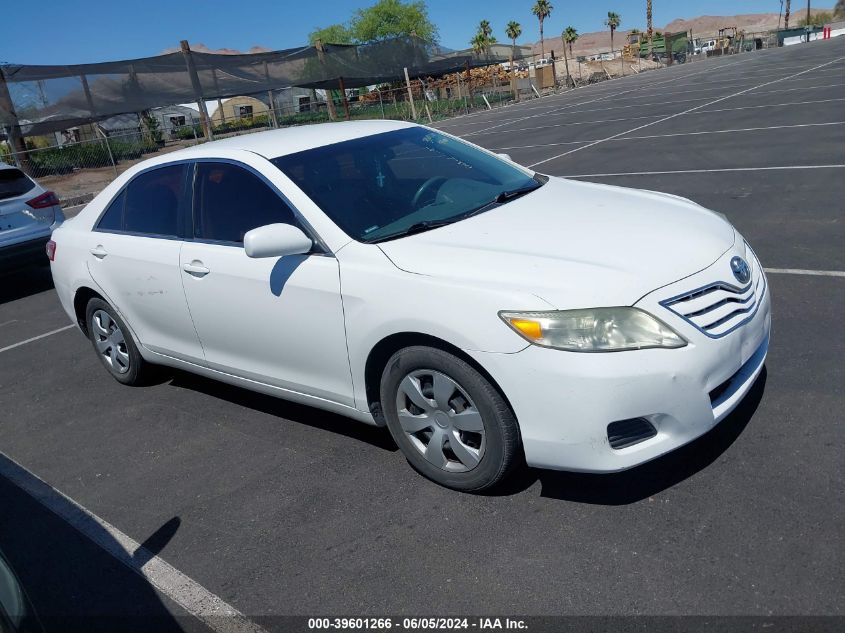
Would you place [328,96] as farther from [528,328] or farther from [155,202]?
[528,328]

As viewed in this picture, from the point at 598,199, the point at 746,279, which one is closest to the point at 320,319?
the point at 598,199

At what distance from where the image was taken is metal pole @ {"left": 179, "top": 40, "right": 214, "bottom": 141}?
69.8ft

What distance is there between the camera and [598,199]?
4141 millimetres

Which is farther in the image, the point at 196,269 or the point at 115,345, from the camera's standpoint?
the point at 115,345

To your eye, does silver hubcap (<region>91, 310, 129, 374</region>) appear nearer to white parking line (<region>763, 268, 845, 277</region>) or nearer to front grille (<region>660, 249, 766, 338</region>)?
front grille (<region>660, 249, 766, 338</region>)

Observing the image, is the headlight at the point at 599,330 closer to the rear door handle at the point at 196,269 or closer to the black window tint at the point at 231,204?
the black window tint at the point at 231,204

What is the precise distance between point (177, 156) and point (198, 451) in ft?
5.92

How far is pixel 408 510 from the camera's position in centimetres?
344

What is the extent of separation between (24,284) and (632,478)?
916 centimetres

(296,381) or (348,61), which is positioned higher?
(348,61)

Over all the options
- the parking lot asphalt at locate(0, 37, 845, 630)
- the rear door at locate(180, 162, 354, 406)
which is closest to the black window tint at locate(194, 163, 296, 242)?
the rear door at locate(180, 162, 354, 406)

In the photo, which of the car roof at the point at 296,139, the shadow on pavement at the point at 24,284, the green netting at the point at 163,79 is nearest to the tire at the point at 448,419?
the car roof at the point at 296,139

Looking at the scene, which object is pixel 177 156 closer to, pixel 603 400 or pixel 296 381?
pixel 296 381

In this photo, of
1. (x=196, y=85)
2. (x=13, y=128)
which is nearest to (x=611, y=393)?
(x=13, y=128)
